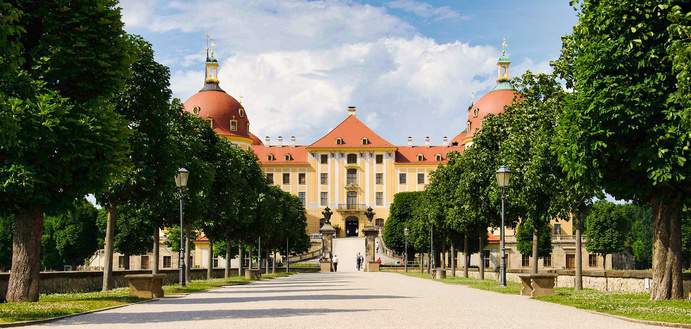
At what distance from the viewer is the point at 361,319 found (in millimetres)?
15203

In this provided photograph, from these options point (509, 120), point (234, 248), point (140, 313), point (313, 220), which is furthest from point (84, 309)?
point (313, 220)

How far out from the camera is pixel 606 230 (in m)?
93.7

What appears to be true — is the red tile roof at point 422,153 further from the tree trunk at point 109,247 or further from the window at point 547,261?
the tree trunk at point 109,247

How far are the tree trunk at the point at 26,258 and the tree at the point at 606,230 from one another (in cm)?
7974

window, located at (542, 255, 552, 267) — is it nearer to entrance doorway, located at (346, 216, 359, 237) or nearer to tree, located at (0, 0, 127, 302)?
entrance doorway, located at (346, 216, 359, 237)

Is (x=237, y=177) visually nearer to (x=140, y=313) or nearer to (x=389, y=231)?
(x=140, y=313)

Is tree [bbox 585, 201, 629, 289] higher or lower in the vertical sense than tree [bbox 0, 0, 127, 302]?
lower

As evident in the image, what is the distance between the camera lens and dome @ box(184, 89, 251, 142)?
379ft

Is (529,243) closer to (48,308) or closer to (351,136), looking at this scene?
(351,136)

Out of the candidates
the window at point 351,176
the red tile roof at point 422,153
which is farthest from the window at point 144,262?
the red tile roof at point 422,153

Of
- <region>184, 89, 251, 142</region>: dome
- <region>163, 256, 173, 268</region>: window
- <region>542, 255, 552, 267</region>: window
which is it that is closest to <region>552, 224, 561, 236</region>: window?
<region>542, 255, 552, 267</region>: window

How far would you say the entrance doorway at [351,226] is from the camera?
122938 mm

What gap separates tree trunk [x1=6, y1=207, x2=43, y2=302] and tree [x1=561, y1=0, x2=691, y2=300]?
43.5 ft

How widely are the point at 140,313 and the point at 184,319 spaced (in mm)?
2103
